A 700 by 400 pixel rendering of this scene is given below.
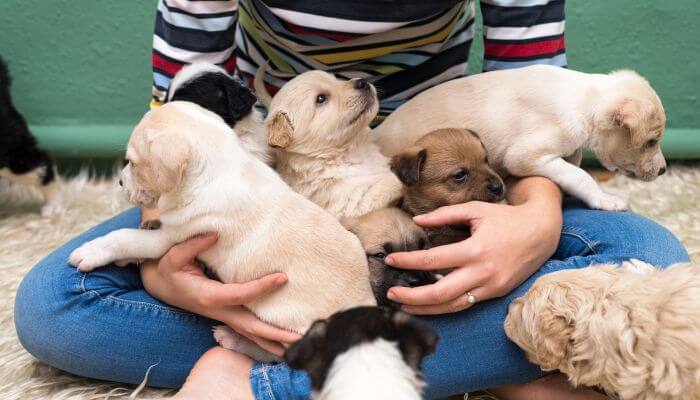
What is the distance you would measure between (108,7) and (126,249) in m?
1.81

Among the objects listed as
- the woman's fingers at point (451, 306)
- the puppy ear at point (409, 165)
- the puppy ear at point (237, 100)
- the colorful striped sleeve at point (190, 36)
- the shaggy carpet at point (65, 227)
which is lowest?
the shaggy carpet at point (65, 227)

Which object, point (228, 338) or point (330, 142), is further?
point (330, 142)

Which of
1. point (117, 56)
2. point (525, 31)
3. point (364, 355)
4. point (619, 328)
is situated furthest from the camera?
point (117, 56)

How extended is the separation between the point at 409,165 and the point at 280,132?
35 cm

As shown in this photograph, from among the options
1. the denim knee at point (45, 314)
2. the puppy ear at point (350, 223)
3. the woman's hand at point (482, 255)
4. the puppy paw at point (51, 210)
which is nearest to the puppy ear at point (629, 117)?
the woman's hand at point (482, 255)

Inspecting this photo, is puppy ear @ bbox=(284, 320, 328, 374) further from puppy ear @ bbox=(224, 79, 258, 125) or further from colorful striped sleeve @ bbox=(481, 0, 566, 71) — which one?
colorful striped sleeve @ bbox=(481, 0, 566, 71)

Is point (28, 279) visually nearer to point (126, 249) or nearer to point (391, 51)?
point (126, 249)

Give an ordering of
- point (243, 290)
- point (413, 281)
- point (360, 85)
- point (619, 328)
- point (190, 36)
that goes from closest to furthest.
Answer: point (619, 328), point (243, 290), point (413, 281), point (360, 85), point (190, 36)

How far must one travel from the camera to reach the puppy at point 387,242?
5.21ft

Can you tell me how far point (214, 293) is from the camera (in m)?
1.48

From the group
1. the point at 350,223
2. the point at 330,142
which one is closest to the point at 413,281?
the point at 350,223

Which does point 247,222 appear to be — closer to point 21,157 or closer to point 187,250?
point 187,250

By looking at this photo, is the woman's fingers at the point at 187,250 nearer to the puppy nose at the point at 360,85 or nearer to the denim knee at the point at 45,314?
the denim knee at the point at 45,314

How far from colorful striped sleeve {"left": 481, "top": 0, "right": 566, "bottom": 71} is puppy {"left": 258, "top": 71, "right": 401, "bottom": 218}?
0.52m
